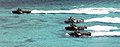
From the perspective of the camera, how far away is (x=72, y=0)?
157 meters

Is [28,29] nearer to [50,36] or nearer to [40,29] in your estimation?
[40,29]

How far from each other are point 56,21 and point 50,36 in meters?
19.8

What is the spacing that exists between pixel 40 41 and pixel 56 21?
946 inches

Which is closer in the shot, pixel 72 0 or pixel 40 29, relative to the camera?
pixel 40 29

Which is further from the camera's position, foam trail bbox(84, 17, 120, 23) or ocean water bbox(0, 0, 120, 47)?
foam trail bbox(84, 17, 120, 23)

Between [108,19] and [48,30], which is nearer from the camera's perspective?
[48,30]

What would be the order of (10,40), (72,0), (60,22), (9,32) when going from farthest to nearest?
(72,0) < (60,22) < (9,32) < (10,40)

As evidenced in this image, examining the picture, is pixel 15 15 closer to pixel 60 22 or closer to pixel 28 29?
pixel 60 22

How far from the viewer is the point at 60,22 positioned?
8375cm

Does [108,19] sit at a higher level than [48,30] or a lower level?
higher

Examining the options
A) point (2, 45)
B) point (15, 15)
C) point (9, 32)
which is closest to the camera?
point (2, 45)

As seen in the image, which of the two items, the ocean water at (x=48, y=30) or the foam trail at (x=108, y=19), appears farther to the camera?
the foam trail at (x=108, y=19)

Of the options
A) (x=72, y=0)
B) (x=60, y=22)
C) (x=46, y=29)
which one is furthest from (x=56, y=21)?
(x=72, y=0)

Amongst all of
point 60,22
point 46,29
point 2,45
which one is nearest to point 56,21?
point 60,22
